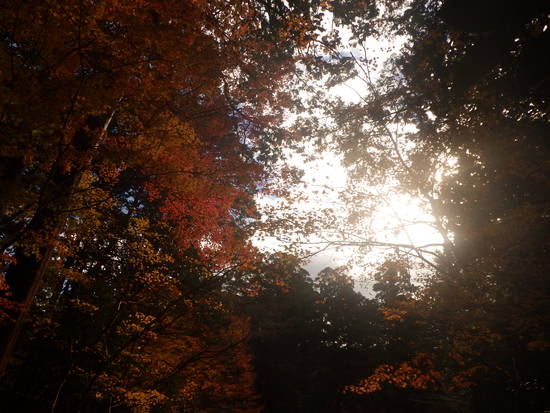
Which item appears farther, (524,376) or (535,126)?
(524,376)

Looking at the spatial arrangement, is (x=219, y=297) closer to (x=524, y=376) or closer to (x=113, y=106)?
(x=113, y=106)

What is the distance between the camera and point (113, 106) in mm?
5645

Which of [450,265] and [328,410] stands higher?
[450,265]

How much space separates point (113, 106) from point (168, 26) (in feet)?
8.80

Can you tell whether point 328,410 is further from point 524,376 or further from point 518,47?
point 518,47

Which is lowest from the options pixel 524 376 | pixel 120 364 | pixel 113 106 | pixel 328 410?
pixel 328 410

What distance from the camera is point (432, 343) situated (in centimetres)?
1092

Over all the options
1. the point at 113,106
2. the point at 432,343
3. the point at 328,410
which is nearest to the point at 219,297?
the point at 432,343

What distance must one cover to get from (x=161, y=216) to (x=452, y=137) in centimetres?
1266

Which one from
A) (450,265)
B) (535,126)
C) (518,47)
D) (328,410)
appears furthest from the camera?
(328,410)

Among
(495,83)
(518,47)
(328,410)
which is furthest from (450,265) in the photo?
(328,410)

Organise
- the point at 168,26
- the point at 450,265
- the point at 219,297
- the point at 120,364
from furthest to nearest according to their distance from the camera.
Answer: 1. the point at 219,297
2. the point at 450,265
3. the point at 120,364
4. the point at 168,26

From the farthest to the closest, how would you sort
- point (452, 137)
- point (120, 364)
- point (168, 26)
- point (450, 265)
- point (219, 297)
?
point (219, 297)
point (450, 265)
point (120, 364)
point (452, 137)
point (168, 26)

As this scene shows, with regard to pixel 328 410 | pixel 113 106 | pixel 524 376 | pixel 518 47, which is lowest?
pixel 328 410
